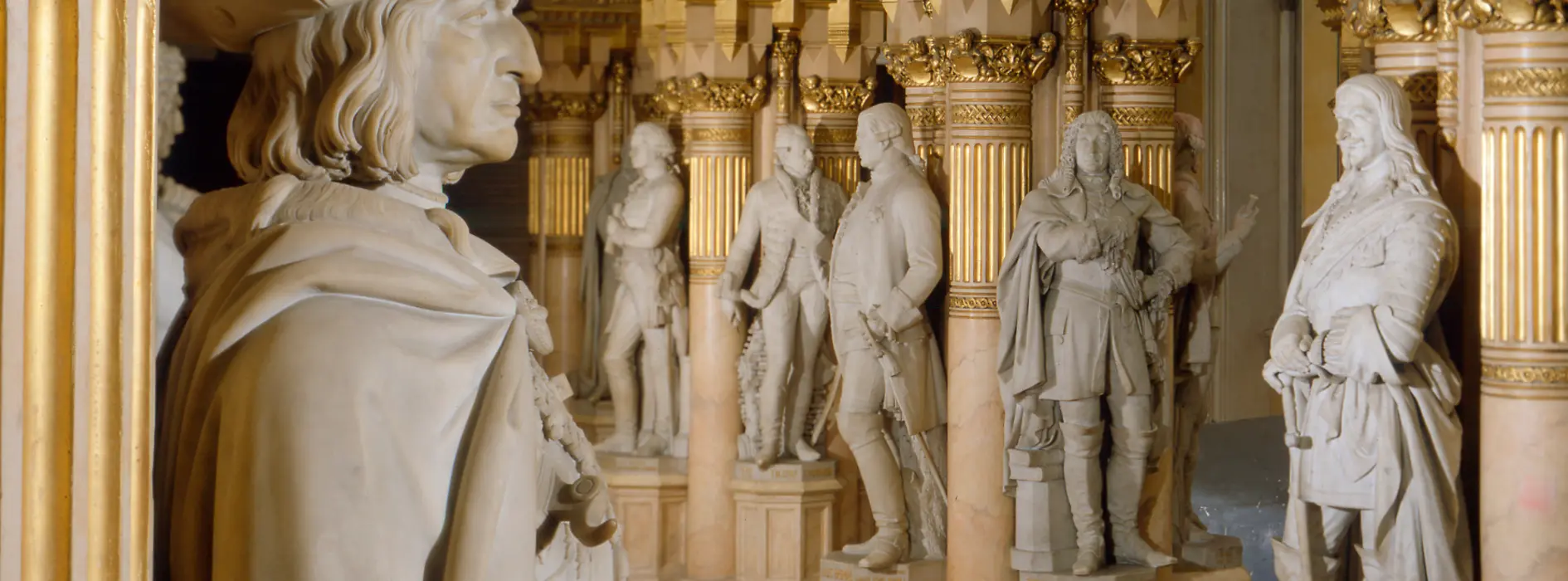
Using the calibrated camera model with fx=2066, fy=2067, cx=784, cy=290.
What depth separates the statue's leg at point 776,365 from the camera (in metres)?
11.3

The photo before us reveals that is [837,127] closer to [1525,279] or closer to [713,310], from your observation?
[713,310]

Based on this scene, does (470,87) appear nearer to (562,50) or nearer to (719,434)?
(719,434)

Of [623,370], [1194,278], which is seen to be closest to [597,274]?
[623,370]

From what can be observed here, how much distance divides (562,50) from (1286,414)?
9.61 meters

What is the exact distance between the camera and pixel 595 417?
14.9 m

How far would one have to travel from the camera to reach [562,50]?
51.9 ft

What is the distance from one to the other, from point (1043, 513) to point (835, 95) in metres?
3.48

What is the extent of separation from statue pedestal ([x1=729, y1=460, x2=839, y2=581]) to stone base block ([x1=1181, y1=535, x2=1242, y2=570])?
2.29 m

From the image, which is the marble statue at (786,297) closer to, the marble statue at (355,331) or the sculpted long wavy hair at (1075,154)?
the sculpted long wavy hair at (1075,154)

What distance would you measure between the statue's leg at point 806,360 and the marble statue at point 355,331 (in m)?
8.76

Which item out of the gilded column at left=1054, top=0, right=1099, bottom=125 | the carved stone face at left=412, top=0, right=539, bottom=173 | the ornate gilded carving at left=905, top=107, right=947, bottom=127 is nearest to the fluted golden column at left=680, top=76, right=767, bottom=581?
the ornate gilded carving at left=905, top=107, right=947, bottom=127

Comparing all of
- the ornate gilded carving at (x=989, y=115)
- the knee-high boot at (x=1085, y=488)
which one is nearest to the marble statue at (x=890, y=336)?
the ornate gilded carving at (x=989, y=115)

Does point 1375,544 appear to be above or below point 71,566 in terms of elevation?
below

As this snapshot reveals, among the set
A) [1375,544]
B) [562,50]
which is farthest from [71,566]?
→ [562,50]
